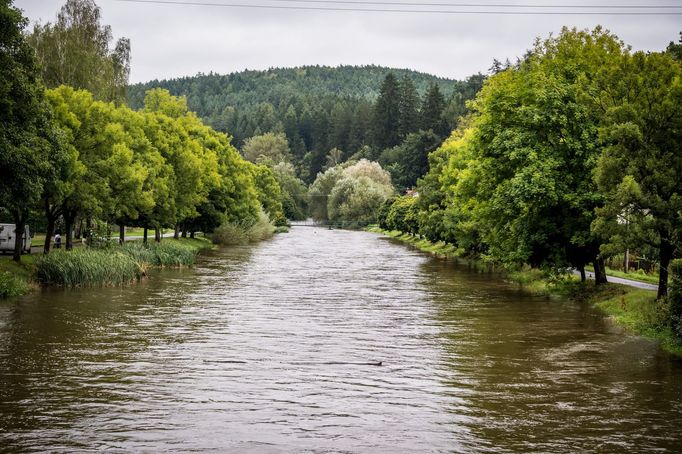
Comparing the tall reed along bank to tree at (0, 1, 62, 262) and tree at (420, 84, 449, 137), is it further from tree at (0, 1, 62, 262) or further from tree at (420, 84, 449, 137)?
tree at (420, 84, 449, 137)

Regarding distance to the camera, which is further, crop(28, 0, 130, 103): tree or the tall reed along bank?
crop(28, 0, 130, 103): tree

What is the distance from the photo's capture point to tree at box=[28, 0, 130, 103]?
225 ft

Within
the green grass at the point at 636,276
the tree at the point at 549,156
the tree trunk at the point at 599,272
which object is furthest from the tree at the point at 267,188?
the tree trunk at the point at 599,272

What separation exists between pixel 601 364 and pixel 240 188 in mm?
74246

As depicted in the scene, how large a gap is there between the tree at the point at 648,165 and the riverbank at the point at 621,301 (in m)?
1.48

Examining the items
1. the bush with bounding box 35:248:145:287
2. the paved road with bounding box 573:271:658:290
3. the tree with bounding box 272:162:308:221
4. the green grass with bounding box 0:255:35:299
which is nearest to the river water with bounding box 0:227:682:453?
the green grass with bounding box 0:255:35:299

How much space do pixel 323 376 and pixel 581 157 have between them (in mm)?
20771

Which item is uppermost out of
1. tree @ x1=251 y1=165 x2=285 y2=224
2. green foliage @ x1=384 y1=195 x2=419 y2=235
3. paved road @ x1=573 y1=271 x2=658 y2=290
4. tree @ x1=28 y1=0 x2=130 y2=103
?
tree @ x1=28 y1=0 x2=130 y2=103

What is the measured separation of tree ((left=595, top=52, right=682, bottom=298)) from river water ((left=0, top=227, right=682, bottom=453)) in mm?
4178

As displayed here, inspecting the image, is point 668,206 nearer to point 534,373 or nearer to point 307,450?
point 534,373

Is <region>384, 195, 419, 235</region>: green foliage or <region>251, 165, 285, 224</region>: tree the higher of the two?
<region>251, 165, 285, 224</region>: tree

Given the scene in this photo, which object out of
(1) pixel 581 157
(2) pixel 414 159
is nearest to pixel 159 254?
(1) pixel 581 157

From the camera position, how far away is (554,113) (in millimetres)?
37688

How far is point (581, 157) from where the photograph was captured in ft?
124
